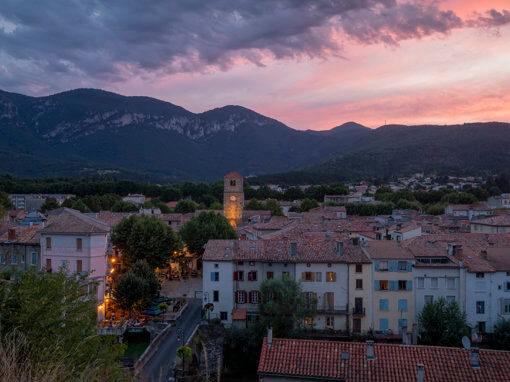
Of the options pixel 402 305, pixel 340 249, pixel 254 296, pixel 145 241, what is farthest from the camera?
pixel 145 241

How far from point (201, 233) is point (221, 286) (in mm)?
21691

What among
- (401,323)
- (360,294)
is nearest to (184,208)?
(360,294)

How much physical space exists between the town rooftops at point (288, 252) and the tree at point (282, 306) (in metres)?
3.43

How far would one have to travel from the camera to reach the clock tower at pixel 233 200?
97.6 meters

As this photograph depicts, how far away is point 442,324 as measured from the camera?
106ft

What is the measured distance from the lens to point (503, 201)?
119m

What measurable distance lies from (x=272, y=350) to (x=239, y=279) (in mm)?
16551

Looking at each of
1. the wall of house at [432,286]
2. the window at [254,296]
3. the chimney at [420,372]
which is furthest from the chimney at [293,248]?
the chimney at [420,372]

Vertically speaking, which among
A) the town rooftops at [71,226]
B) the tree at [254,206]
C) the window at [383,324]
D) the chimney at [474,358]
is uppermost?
the town rooftops at [71,226]

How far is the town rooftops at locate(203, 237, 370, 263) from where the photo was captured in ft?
124

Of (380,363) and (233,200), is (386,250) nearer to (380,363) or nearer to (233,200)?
(380,363)

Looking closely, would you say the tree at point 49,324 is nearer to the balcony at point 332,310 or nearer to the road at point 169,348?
the road at point 169,348

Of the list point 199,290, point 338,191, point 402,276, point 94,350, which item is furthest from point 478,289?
point 338,191

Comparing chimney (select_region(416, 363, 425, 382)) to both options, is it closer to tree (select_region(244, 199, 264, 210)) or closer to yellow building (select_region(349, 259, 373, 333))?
yellow building (select_region(349, 259, 373, 333))
